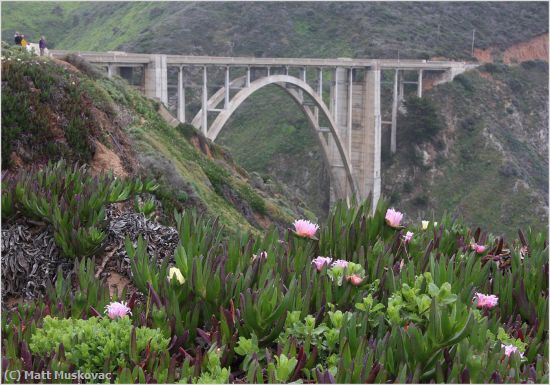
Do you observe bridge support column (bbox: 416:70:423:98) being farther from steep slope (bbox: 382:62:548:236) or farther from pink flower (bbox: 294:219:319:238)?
pink flower (bbox: 294:219:319:238)

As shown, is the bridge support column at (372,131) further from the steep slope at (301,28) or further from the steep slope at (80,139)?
the steep slope at (80,139)

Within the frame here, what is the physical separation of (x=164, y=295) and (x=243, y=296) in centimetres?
44

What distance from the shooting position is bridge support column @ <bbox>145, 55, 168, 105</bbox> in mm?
28562

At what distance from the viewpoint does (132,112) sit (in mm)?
19859

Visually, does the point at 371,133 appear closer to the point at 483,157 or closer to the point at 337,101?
the point at 337,101

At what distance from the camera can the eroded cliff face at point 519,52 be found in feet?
244

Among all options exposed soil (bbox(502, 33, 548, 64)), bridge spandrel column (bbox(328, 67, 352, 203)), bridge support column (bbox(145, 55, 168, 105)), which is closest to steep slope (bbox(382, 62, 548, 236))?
exposed soil (bbox(502, 33, 548, 64))

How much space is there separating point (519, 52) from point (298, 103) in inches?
1721

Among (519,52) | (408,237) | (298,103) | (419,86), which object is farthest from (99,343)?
(519,52)

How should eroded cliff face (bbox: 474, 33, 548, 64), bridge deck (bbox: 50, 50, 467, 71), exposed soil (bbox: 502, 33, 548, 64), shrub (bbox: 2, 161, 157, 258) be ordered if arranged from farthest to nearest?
exposed soil (bbox: 502, 33, 548, 64), eroded cliff face (bbox: 474, 33, 548, 64), bridge deck (bbox: 50, 50, 467, 71), shrub (bbox: 2, 161, 157, 258)

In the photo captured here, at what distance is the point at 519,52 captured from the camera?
75.2 metres

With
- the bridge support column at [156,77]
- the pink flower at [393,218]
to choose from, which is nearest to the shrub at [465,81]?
the bridge support column at [156,77]

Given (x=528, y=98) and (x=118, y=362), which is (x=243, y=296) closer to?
(x=118, y=362)

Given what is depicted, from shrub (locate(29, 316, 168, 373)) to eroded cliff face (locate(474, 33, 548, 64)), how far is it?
246 feet
